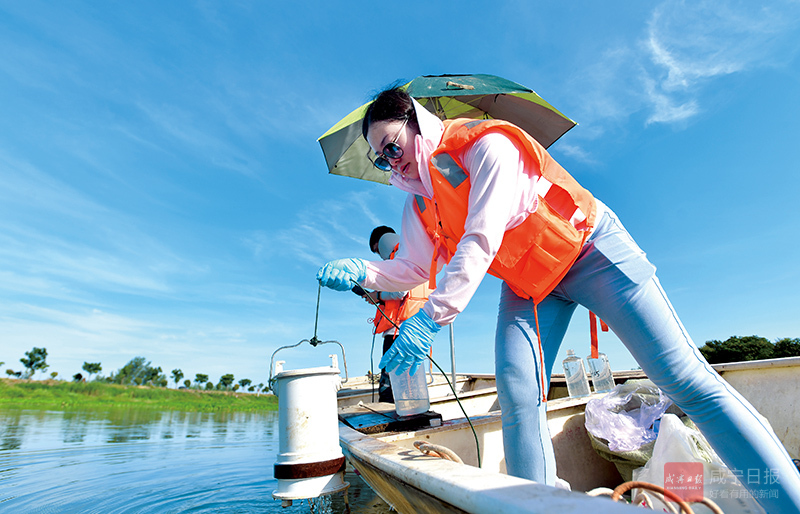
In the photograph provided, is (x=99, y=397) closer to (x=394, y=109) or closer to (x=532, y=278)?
(x=394, y=109)

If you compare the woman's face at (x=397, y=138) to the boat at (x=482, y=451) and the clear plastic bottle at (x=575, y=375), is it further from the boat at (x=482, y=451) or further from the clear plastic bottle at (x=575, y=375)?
the clear plastic bottle at (x=575, y=375)

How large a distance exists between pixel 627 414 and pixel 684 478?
2.94ft

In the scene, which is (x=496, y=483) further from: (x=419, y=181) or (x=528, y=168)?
(x=419, y=181)

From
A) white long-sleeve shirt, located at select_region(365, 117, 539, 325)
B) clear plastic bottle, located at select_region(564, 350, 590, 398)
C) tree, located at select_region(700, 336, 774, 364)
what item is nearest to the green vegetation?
tree, located at select_region(700, 336, 774, 364)

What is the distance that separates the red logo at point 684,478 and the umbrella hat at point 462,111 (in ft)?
8.30

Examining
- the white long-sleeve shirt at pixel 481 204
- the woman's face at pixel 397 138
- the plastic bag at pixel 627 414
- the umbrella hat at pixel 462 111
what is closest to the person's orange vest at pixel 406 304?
the umbrella hat at pixel 462 111

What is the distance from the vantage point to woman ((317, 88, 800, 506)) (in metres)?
1.34

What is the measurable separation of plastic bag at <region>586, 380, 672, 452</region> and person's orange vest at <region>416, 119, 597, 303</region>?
1382mm

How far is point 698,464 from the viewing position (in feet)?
5.74

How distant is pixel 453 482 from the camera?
0.94 meters

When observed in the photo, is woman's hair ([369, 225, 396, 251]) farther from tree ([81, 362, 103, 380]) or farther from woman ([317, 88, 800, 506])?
tree ([81, 362, 103, 380])

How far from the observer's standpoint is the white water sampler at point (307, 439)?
1.85 metres

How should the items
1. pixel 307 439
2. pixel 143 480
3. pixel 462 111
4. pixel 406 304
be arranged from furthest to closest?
pixel 462 111
pixel 406 304
pixel 143 480
pixel 307 439

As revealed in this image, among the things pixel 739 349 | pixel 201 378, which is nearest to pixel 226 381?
pixel 201 378
